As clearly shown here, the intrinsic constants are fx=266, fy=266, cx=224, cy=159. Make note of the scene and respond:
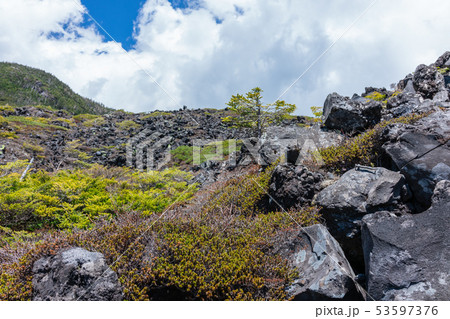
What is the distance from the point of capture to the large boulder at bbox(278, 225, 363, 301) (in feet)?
10.5

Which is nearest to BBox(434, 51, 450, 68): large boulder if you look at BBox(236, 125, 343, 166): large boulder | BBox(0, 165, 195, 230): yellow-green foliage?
BBox(236, 125, 343, 166): large boulder

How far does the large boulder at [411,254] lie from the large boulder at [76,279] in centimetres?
314

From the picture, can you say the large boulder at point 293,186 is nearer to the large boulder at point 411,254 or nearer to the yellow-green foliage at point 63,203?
the large boulder at point 411,254

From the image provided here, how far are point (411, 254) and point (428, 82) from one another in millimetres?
13423

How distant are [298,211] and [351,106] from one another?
6039mm

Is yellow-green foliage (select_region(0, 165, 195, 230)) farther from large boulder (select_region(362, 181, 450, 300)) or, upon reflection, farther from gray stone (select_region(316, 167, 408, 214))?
large boulder (select_region(362, 181, 450, 300))

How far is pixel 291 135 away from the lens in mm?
10195

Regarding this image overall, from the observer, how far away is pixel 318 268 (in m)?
3.57

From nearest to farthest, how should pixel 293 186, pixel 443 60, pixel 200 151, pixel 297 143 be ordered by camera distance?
pixel 293 186 < pixel 297 143 < pixel 443 60 < pixel 200 151

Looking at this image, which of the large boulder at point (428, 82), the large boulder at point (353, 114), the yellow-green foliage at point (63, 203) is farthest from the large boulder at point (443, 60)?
the yellow-green foliage at point (63, 203)

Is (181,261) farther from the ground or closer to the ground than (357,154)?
closer to the ground

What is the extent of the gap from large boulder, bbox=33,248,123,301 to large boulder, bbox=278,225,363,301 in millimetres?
2237

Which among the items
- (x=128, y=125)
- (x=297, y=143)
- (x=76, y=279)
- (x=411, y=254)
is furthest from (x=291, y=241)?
(x=128, y=125)

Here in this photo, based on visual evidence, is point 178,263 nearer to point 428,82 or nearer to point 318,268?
point 318,268
